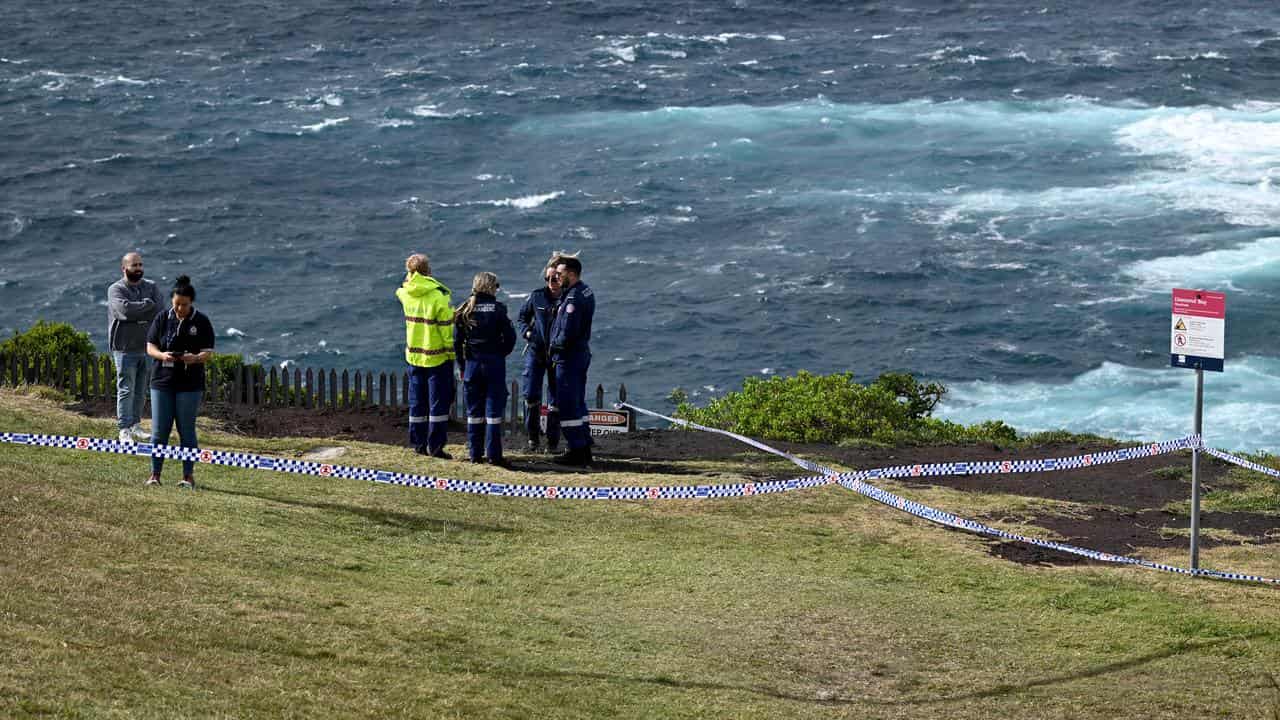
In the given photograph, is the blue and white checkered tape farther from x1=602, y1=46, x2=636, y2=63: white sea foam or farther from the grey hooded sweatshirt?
x1=602, y1=46, x2=636, y2=63: white sea foam

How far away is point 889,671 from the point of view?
12.0 meters

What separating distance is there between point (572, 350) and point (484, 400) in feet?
3.93

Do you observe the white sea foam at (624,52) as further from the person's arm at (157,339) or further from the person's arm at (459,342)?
the person's arm at (157,339)

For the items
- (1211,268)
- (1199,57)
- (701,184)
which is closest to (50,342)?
(1211,268)

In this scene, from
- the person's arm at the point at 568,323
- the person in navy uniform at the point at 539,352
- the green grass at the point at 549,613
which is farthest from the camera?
the person in navy uniform at the point at 539,352

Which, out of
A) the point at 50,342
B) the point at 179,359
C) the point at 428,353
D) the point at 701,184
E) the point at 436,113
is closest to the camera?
the point at 179,359

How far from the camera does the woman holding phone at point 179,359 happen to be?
49.4ft

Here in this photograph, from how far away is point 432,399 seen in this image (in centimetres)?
1889

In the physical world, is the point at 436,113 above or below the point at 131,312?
above

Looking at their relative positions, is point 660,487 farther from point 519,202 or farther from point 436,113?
point 436,113

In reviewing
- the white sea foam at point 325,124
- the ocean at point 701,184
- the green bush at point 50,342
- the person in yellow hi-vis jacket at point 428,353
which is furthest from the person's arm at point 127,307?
the white sea foam at point 325,124

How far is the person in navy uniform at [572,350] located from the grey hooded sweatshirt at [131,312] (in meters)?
4.41

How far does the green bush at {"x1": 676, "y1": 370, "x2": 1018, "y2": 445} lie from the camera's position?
22.6 m

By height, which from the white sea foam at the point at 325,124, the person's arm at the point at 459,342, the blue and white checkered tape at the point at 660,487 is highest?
the white sea foam at the point at 325,124
